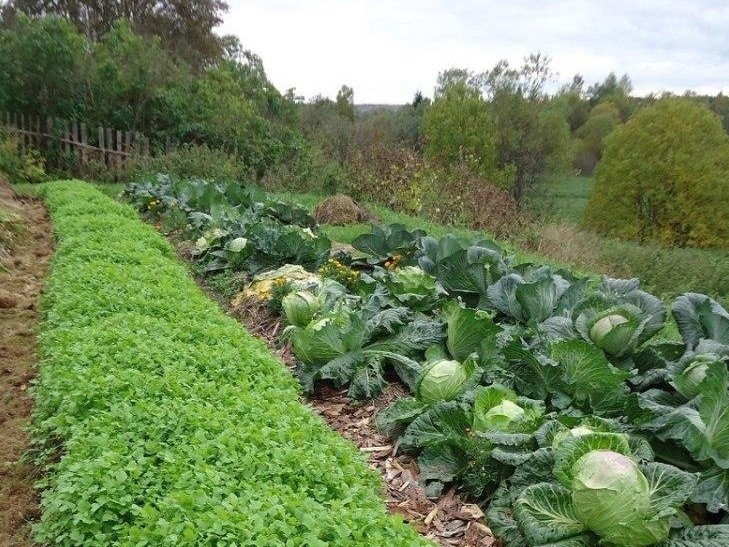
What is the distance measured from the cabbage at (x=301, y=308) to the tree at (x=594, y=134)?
38887 mm

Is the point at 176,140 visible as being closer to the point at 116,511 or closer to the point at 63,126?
the point at 63,126

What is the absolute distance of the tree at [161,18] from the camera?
2608 centimetres

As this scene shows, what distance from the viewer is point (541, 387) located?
336 cm

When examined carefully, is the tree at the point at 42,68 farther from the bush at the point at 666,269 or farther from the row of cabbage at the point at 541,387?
the bush at the point at 666,269

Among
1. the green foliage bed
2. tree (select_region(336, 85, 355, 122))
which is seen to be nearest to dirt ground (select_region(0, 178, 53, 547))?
the green foliage bed

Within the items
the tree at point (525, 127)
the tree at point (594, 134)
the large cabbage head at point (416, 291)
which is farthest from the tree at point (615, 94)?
the large cabbage head at point (416, 291)

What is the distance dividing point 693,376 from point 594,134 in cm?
4262

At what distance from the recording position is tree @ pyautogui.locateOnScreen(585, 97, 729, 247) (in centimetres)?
2180

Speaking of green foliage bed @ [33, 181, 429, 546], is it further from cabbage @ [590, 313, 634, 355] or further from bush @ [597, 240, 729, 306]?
bush @ [597, 240, 729, 306]

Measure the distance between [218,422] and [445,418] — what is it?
3.93 feet

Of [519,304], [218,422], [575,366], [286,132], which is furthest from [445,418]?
[286,132]

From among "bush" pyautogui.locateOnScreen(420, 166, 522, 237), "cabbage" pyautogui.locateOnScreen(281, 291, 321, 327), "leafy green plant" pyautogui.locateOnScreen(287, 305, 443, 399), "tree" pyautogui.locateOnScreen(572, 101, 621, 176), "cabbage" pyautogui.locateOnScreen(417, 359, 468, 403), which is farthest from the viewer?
"tree" pyautogui.locateOnScreen(572, 101, 621, 176)

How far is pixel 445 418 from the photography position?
3117 millimetres

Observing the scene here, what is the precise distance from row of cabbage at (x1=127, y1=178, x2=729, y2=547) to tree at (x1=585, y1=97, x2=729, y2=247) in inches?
774
